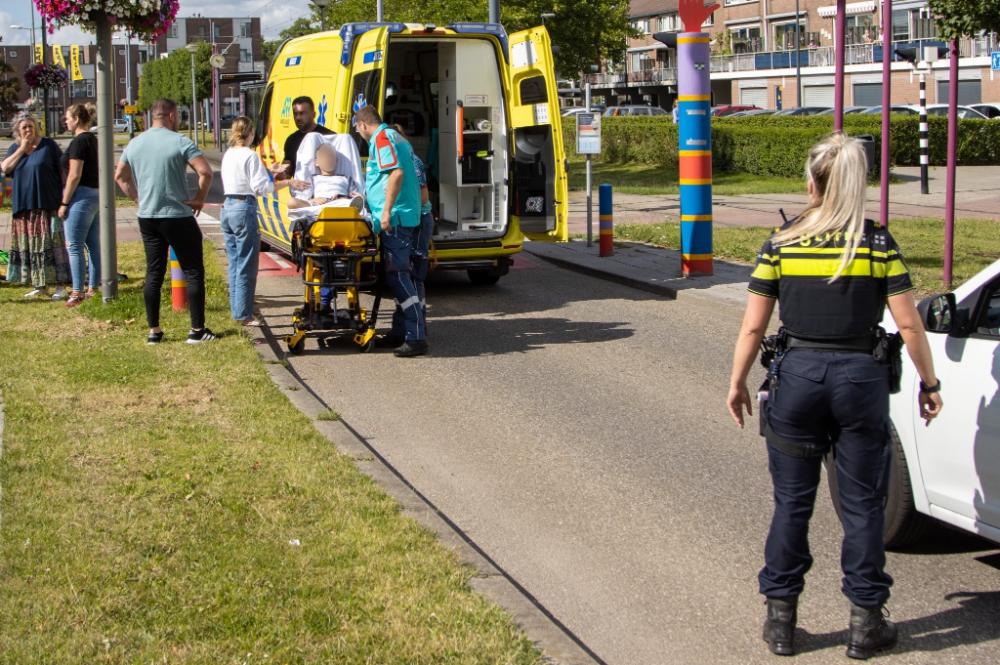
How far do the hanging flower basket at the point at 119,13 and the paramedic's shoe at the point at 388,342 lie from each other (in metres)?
3.84

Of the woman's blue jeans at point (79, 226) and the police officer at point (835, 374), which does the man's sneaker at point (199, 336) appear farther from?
the police officer at point (835, 374)

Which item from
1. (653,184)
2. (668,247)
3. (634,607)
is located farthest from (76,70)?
(634,607)

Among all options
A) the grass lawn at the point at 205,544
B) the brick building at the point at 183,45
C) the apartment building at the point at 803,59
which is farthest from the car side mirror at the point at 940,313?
the brick building at the point at 183,45

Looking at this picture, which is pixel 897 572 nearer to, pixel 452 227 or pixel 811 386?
pixel 811 386

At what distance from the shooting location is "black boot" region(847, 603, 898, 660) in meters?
3.94

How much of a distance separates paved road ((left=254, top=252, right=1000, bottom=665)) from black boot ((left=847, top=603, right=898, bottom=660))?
2.6 inches

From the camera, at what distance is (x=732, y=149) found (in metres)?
28.3

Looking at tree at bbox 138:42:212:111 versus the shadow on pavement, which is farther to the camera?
tree at bbox 138:42:212:111

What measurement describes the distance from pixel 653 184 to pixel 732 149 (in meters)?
2.64

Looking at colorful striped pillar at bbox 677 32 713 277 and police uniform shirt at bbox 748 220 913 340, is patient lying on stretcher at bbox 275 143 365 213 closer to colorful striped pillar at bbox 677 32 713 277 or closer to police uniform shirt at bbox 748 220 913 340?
colorful striped pillar at bbox 677 32 713 277

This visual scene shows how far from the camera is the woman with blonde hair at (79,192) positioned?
11008mm

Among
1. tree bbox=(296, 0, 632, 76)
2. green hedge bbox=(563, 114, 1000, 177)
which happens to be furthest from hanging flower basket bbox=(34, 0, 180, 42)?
tree bbox=(296, 0, 632, 76)

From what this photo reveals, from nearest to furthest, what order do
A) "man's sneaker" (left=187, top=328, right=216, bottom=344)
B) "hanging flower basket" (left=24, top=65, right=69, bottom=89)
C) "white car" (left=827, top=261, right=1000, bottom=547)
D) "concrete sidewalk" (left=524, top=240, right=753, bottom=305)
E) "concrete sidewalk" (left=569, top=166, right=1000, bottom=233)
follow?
"white car" (left=827, top=261, right=1000, bottom=547), "man's sneaker" (left=187, top=328, right=216, bottom=344), "concrete sidewalk" (left=524, top=240, right=753, bottom=305), "concrete sidewalk" (left=569, top=166, right=1000, bottom=233), "hanging flower basket" (left=24, top=65, right=69, bottom=89)

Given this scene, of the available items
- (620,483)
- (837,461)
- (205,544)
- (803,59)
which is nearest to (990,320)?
(837,461)
